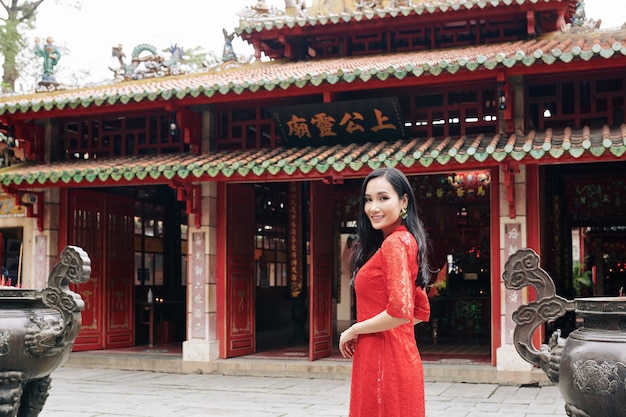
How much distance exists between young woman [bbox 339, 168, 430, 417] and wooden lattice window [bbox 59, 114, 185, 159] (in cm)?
816

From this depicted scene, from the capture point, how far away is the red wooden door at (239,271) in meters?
10.9

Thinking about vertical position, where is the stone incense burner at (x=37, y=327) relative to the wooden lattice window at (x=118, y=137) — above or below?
below

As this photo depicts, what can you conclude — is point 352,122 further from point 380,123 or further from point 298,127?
point 298,127

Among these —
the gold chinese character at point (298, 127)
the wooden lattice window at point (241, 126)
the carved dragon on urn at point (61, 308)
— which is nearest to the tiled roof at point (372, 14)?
the wooden lattice window at point (241, 126)

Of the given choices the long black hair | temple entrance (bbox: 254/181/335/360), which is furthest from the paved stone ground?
the long black hair

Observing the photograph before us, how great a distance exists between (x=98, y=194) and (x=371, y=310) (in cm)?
957

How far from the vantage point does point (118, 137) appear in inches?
496

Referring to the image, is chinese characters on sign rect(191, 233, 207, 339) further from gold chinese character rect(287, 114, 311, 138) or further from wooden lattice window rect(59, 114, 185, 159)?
gold chinese character rect(287, 114, 311, 138)

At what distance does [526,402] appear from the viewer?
8094 mm

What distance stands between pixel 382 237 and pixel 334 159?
5.81m

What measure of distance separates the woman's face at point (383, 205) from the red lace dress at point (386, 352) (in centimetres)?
7

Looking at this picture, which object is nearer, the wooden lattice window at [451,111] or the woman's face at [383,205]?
the woman's face at [383,205]

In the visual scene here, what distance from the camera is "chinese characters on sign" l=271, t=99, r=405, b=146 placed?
1020 cm

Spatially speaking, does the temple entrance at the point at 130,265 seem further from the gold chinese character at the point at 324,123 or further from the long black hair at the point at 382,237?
the long black hair at the point at 382,237
